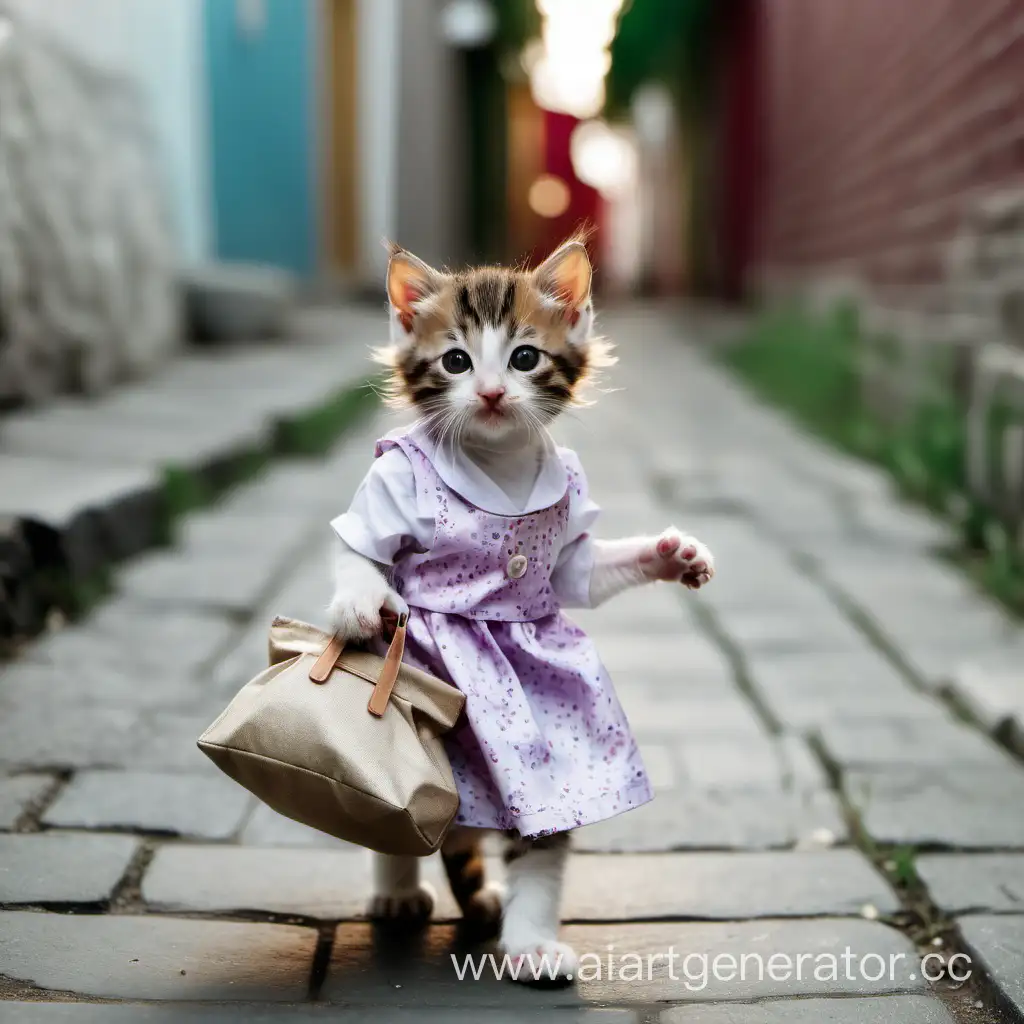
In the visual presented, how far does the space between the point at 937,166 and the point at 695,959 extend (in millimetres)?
4979

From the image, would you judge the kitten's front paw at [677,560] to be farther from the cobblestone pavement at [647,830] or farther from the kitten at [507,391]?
the cobblestone pavement at [647,830]

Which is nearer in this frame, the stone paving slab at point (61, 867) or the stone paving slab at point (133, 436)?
the stone paving slab at point (61, 867)

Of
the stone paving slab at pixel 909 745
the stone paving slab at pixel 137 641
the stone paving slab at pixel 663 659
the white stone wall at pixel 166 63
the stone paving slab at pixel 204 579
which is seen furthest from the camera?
the white stone wall at pixel 166 63

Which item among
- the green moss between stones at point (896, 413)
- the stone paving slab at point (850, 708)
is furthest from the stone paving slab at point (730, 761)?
the green moss between stones at point (896, 413)

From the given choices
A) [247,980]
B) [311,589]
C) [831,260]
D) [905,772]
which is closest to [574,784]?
[247,980]

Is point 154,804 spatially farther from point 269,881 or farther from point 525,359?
point 525,359

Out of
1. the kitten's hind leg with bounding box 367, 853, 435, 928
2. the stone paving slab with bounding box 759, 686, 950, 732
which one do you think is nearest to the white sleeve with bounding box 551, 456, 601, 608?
the kitten's hind leg with bounding box 367, 853, 435, 928

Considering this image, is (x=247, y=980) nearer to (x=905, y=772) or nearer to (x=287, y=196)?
(x=905, y=772)

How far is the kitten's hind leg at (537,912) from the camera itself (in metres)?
1.80

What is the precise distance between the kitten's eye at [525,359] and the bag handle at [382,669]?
0.40 m

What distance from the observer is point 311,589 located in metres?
3.78

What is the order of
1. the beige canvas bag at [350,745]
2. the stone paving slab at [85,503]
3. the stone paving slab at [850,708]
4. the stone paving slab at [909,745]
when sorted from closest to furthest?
1. the beige canvas bag at [350,745]
2. the stone paving slab at [909,745]
3. the stone paving slab at [850,708]
4. the stone paving slab at [85,503]

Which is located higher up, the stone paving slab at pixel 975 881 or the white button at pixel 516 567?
the white button at pixel 516 567

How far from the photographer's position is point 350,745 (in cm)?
165
